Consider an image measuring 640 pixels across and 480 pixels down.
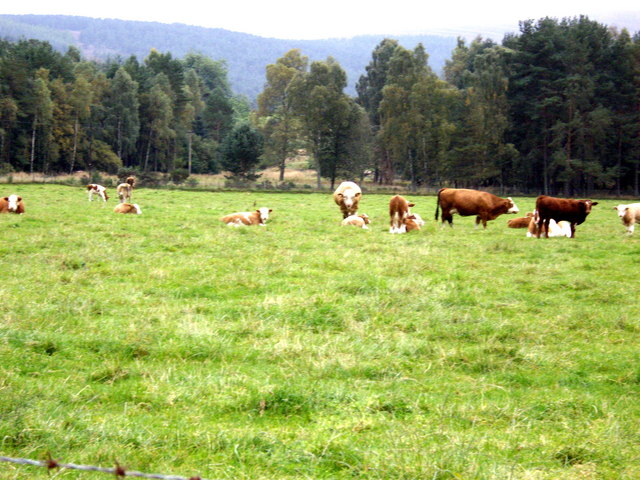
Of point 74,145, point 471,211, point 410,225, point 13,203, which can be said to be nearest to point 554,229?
point 471,211

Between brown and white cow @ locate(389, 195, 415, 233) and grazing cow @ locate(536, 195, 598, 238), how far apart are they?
161 inches

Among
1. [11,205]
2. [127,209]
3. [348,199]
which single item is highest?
[348,199]

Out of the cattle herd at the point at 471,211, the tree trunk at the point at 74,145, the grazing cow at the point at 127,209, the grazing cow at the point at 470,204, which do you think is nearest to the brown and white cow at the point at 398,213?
the cattle herd at the point at 471,211

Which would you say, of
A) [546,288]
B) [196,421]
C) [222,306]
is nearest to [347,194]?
[546,288]

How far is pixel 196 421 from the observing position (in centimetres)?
466

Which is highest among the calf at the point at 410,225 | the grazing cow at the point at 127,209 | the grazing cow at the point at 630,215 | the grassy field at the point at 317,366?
the grazing cow at the point at 630,215

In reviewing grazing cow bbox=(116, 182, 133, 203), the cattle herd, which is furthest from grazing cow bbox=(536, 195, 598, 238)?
grazing cow bbox=(116, 182, 133, 203)

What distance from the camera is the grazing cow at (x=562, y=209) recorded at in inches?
723

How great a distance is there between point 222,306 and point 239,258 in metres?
3.98

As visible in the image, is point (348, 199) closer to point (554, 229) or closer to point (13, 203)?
point (554, 229)

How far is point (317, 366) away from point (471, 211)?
1629 centimetres

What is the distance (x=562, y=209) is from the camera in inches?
728

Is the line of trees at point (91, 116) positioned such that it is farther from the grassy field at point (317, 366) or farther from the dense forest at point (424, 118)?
the grassy field at point (317, 366)

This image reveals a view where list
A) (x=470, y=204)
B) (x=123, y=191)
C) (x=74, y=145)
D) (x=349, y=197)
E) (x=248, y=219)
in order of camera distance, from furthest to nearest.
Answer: (x=74, y=145) → (x=123, y=191) → (x=349, y=197) → (x=470, y=204) → (x=248, y=219)
